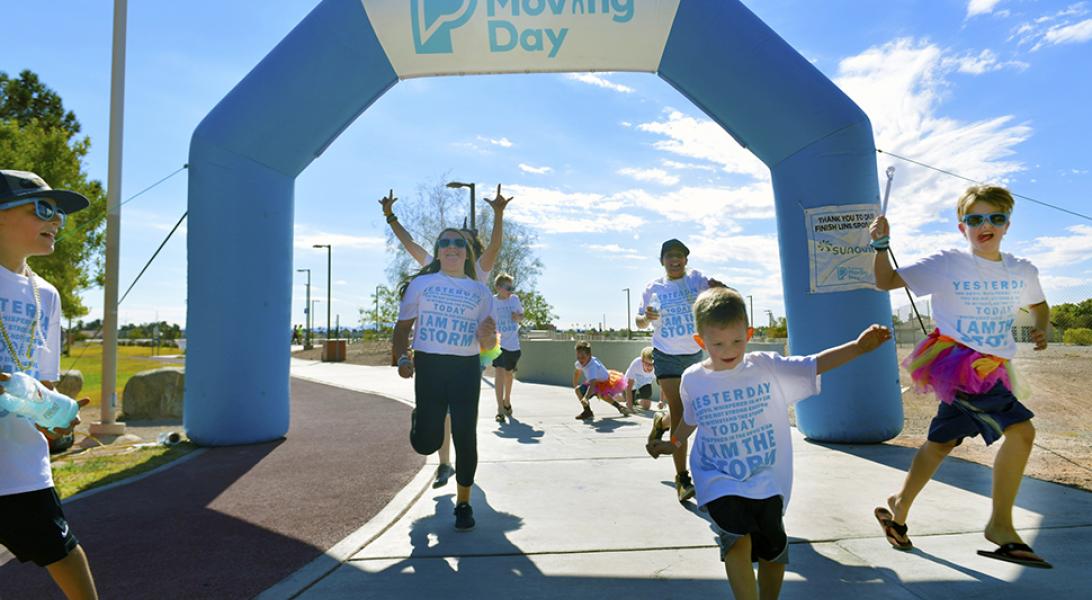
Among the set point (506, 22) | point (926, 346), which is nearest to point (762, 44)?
point (506, 22)

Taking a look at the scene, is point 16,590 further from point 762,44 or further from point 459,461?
point 762,44

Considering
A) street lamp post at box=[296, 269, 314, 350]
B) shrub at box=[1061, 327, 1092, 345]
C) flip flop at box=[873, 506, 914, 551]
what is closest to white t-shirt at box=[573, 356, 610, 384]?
flip flop at box=[873, 506, 914, 551]

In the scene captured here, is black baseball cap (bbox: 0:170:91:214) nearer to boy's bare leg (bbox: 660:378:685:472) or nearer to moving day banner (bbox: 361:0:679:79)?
boy's bare leg (bbox: 660:378:685:472)

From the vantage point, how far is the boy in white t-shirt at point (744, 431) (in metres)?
2.46

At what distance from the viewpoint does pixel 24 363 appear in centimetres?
241

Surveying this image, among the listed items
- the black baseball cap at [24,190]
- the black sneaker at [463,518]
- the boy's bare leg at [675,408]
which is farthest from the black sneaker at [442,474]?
A: the black baseball cap at [24,190]

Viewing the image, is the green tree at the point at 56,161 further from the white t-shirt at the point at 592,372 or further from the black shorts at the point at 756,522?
the black shorts at the point at 756,522

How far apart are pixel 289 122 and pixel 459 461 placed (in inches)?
169

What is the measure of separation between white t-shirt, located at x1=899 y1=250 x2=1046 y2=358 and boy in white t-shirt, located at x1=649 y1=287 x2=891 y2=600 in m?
1.36

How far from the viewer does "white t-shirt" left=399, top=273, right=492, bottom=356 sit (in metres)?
4.11

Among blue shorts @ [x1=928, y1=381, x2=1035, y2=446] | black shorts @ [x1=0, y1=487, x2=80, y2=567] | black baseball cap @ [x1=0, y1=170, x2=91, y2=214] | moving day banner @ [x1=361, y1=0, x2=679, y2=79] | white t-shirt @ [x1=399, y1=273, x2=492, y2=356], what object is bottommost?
black shorts @ [x1=0, y1=487, x2=80, y2=567]

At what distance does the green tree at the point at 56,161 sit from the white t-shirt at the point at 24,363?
48.5ft

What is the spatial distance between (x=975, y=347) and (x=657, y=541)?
195 cm

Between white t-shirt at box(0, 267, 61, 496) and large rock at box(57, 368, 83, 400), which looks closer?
white t-shirt at box(0, 267, 61, 496)
